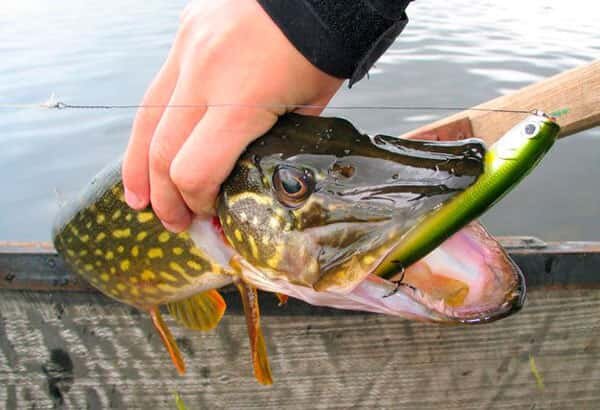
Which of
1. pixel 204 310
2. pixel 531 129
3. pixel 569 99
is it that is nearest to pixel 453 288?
pixel 531 129

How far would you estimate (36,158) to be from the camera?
4.78m

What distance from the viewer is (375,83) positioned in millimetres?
6199

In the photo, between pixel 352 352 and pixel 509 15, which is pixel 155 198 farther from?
pixel 509 15

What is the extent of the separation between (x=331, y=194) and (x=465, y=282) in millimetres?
296

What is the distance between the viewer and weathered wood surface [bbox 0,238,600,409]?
1.57 m

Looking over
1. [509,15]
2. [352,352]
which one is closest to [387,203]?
[352,352]

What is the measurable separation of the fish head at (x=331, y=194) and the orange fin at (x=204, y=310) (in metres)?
0.35

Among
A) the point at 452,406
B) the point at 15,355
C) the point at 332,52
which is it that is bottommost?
the point at 452,406

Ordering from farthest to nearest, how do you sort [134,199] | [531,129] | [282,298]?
[282,298], [134,199], [531,129]

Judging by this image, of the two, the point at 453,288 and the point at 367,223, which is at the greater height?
the point at 367,223

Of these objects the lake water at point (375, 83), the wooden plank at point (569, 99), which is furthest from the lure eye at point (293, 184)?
the lake water at point (375, 83)

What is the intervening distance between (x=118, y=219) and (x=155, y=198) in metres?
0.38

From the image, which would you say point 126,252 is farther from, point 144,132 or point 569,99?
point 569,99

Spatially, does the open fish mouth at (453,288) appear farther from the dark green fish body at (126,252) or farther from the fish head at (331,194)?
the dark green fish body at (126,252)
